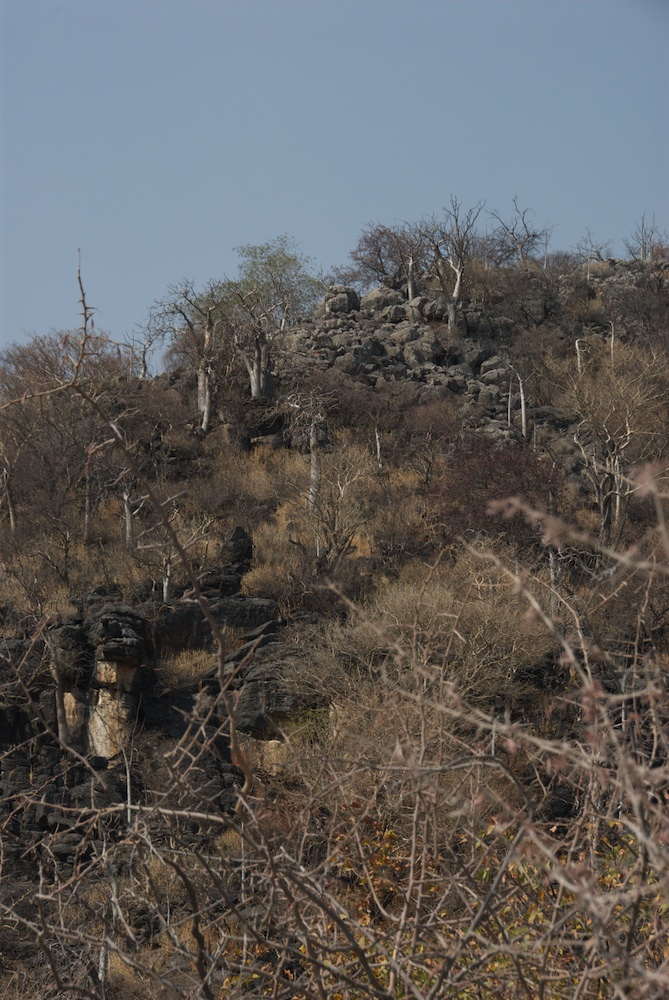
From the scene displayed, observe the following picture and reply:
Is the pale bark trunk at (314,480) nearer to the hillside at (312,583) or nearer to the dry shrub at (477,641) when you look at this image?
the hillside at (312,583)

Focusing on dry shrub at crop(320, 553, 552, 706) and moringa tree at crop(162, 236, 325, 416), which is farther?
moringa tree at crop(162, 236, 325, 416)

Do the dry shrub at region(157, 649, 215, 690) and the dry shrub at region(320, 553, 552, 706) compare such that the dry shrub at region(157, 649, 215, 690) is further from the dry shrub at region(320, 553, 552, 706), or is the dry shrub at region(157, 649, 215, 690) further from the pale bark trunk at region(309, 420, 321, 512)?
the pale bark trunk at region(309, 420, 321, 512)

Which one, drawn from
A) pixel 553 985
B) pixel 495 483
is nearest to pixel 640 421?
pixel 495 483

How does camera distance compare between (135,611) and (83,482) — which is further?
(83,482)

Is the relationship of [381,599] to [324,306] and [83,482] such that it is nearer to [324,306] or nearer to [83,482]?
[83,482]

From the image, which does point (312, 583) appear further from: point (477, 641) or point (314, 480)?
point (314, 480)

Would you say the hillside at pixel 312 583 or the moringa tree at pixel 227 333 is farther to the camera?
the moringa tree at pixel 227 333

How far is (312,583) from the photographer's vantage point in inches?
737

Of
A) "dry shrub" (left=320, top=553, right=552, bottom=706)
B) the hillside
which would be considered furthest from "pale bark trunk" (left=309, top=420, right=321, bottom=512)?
"dry shrub" (left=320, top=553, right=552, bottom=706)

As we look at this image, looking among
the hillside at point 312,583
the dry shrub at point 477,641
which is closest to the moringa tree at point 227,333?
the hillside at point 312,583

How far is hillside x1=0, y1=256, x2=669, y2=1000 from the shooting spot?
8.38 metres

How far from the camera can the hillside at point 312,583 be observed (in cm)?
838

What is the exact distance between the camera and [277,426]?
32344mm

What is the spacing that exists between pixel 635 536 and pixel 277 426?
37.2ft
